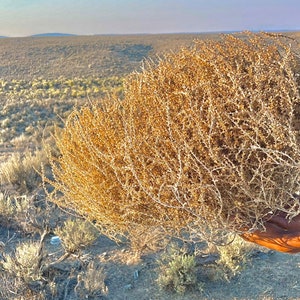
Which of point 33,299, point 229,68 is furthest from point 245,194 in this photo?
point 33,299

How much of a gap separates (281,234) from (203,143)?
1168mm

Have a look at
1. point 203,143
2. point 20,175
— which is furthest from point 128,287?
point 20,175

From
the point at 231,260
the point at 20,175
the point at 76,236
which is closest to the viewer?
the point at 231,260

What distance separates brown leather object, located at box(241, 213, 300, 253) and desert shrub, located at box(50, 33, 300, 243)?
A: 0.17m

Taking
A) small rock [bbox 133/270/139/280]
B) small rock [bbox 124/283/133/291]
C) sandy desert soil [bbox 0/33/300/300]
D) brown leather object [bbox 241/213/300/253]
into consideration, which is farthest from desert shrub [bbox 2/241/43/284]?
brown leather object [bbox 241/213/300/253]

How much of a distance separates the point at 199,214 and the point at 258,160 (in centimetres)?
57

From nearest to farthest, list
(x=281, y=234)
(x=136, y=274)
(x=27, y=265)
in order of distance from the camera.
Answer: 1. (x=281, y=234)
2. (x=27, y=265)
3. (x=136, y=274)

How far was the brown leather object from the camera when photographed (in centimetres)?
337

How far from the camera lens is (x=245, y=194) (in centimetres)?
298

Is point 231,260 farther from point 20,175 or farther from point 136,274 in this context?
point 20,175

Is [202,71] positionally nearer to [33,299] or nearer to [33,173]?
[33,299]

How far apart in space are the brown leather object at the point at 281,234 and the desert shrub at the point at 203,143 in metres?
0.17

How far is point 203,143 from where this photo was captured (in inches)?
113

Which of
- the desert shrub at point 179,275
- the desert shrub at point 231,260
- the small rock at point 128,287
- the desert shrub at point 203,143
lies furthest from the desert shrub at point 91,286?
the desert shrub at point 203,143
